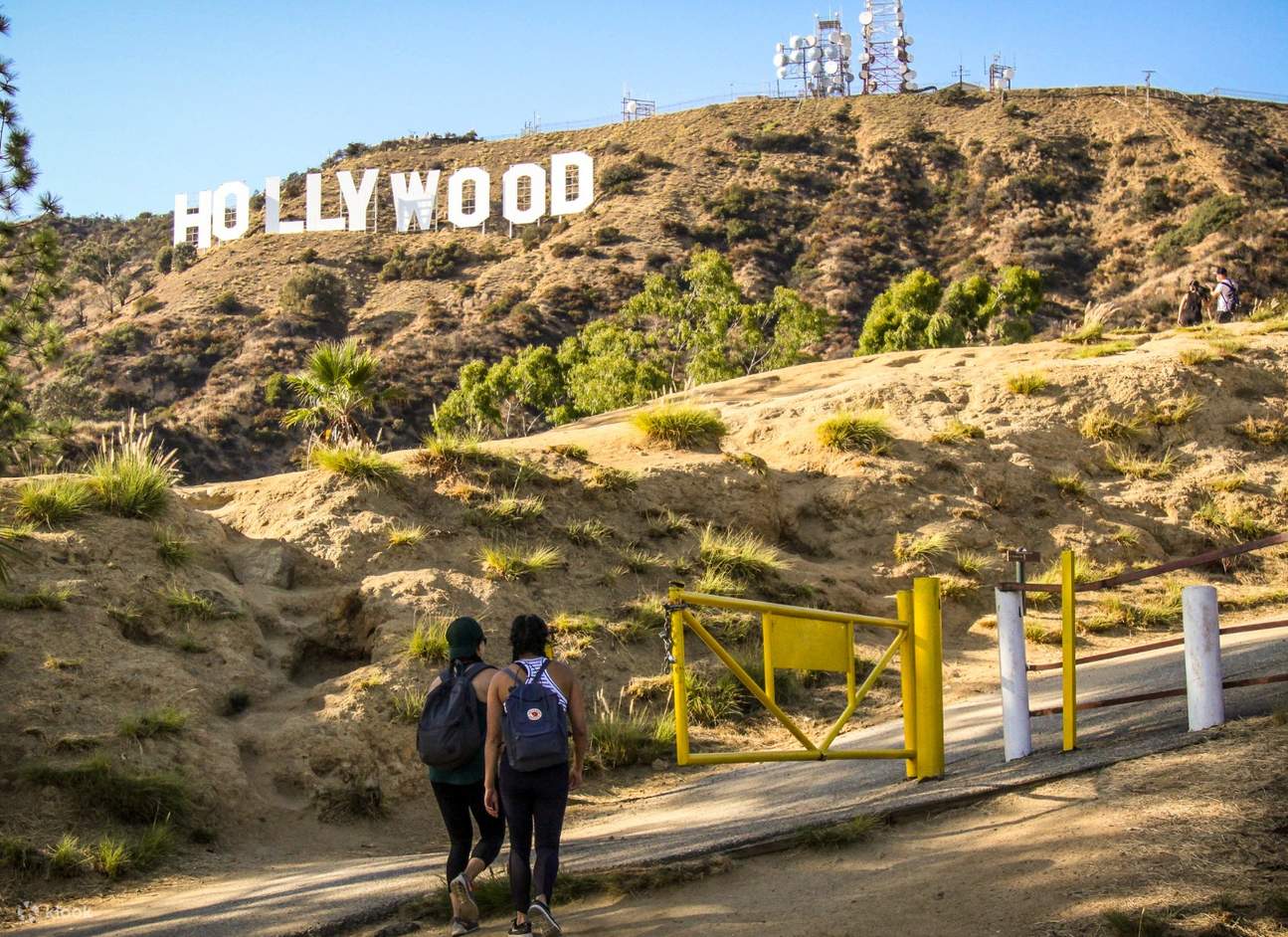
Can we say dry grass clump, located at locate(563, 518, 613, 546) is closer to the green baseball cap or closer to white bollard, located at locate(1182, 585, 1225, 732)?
white bollard, located at locate(1182, 585, 1225, 732)

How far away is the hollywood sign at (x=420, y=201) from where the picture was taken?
7394cm

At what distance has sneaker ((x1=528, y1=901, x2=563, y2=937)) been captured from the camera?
6.26m

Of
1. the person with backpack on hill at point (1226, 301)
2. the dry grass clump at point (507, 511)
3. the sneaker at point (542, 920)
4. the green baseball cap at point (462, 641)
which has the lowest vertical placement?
the sneaker at point (542, 920)

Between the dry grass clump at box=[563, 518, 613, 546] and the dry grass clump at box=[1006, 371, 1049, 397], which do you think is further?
the dry grass clump at box=[1006, 371, 1049, 397]

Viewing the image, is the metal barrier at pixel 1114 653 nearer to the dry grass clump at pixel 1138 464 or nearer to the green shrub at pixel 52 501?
the green shrub at pixel 52 501

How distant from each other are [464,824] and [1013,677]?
3.66 metres

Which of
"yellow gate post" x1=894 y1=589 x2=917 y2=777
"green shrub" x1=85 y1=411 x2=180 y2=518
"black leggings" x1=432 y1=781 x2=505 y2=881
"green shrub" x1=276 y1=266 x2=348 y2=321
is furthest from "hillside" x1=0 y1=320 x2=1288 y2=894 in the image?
"green shrub" x1=276 y1=266 x2=348 y2=321

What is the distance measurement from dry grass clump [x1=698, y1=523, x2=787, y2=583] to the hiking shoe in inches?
364

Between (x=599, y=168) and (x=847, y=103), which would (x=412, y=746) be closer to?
(x=599, y=168)

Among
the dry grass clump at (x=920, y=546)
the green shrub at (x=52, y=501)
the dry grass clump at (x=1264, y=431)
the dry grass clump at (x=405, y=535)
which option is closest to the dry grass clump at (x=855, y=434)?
the dry grass clump at (x=920, y=546)

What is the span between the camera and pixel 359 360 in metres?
17.3

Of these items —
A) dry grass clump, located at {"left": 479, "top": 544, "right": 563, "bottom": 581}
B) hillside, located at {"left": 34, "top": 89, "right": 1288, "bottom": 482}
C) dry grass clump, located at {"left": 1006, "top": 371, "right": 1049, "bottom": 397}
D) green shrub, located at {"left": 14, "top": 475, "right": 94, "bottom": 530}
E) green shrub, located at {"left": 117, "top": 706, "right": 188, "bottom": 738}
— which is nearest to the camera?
green shrub, located at {"left": 117, "top": 706, "right": 188, "bottom": 738}

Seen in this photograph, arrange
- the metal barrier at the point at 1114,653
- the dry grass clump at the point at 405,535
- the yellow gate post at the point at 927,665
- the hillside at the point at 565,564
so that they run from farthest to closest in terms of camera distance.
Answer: the dry grass clump at the point at 405,535
the hillside at the point at 565,564
the yellow gate post at the point at 927,665
the metal barrier at the point at 1114,653

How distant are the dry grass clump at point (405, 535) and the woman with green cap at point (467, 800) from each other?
8.01 m
